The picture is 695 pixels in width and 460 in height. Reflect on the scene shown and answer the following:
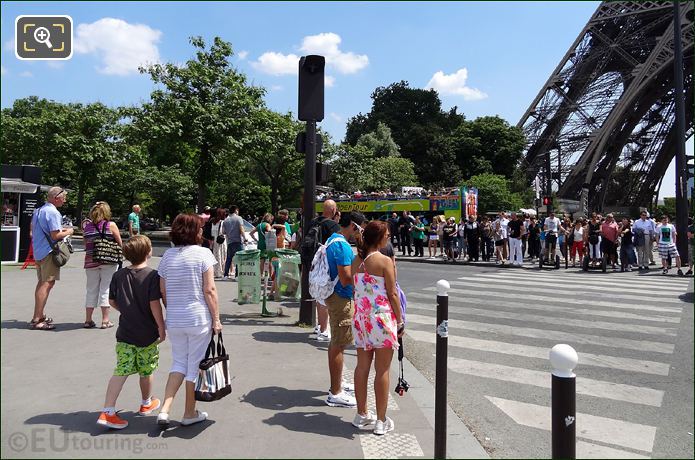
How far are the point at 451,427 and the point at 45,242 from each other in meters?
5.65

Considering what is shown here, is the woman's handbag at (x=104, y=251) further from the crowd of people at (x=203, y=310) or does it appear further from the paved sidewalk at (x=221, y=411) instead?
the crowd of people at (x=203, y=310)

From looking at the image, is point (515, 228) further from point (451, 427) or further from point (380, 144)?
point (380, 144)

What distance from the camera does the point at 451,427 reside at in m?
4.23

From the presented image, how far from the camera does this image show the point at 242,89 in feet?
86.9

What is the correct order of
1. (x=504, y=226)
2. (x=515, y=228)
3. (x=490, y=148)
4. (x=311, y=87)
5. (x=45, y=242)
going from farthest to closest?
1. (x=490, y=148)
2. (x=504, y=226)
3. (x=515, y=228)
4. (x=311, y=87)
5. (x=45, y=242)

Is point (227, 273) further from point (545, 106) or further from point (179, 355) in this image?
point (545, 106)

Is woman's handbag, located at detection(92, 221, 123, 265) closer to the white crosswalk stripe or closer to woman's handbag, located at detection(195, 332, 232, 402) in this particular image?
woman's handbag, located at detection(195, 332, 232, 402)

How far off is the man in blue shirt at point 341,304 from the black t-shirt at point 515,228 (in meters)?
13.5

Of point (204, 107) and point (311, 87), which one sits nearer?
point (311, 87)

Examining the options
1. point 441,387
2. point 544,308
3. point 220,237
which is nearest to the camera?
point 441,387

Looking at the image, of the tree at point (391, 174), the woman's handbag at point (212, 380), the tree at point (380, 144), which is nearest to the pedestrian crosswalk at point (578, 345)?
the woman's handbag at point (212, 380)

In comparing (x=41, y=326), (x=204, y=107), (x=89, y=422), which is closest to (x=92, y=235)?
(x=41, y=326)

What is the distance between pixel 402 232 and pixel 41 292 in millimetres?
17106

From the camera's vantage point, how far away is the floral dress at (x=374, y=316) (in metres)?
4.09
